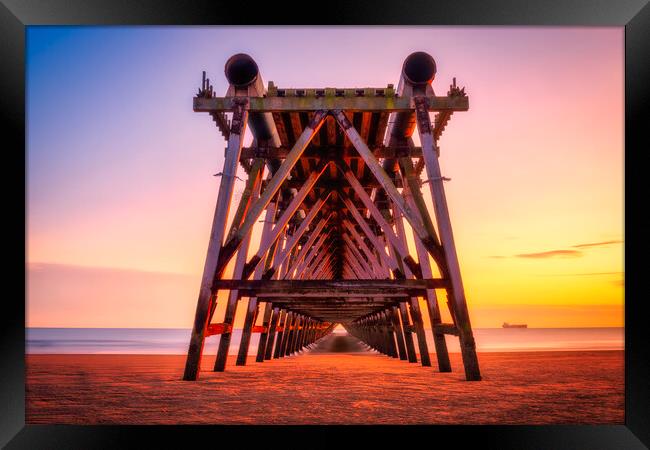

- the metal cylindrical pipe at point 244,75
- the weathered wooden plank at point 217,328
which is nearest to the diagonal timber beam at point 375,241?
the weathered wooden plank at point 217,328

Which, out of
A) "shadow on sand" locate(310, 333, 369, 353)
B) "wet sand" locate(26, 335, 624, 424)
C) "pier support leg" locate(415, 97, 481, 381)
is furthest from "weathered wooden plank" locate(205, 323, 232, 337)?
"shadow on sand" locate(310, 333, 369, 353)

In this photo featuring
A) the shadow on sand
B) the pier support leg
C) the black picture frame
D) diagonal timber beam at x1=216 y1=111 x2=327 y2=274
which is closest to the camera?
the black picture frame

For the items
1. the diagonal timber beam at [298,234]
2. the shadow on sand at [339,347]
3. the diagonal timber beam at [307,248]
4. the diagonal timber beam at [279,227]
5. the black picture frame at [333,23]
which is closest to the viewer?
the black picture frame at [333,23]

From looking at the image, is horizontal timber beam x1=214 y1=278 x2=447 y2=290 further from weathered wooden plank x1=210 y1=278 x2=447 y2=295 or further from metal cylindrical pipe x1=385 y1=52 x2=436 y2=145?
metal cylindrical pipe x1=385 y1=52 x2=436 y2=145

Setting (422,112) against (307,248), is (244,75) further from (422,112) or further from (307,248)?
(307,248)

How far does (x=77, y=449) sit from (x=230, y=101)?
4056 millimetres

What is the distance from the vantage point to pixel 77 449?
14.4ft

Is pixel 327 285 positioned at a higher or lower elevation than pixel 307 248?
lower

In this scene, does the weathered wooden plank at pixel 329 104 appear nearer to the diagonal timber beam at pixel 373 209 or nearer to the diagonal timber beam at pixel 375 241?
the diagonal timber beam at pixel 373 209

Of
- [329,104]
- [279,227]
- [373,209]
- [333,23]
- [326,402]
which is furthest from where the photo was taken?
[373,209]

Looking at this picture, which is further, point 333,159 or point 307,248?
point 307,248

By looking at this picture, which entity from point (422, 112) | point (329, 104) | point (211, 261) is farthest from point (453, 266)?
point (211, 261)
